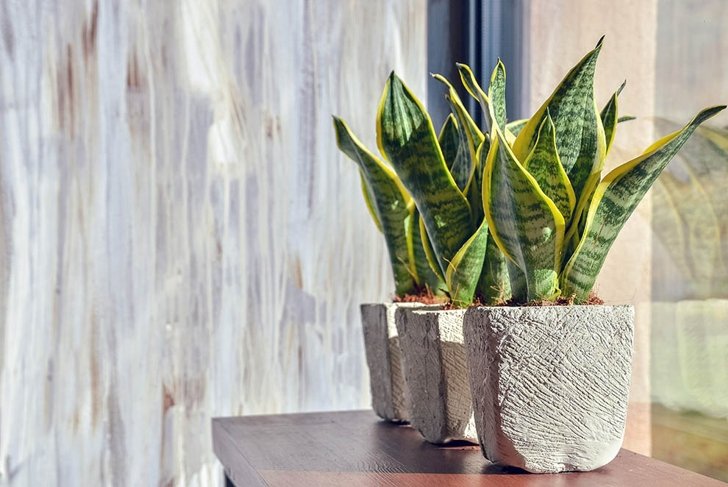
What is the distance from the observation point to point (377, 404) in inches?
41.9

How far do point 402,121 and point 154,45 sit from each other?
674mm

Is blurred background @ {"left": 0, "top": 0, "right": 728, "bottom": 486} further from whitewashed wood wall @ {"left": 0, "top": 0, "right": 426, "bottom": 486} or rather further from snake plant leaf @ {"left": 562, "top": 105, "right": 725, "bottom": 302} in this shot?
snake plant leaf @ {"left": 562, "top": 105, "right": 725, "bottom": 302}

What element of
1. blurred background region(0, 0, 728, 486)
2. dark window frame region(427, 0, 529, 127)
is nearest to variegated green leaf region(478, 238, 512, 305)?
blurred background region(0, 0, 728, 486)

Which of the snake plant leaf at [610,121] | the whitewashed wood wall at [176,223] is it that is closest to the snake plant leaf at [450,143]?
the snake plant leaf at [610,121]

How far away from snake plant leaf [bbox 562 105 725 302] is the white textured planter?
267 mm

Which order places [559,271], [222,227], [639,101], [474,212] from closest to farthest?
[559,271]
[474,212]
[639,101]
[222,227]

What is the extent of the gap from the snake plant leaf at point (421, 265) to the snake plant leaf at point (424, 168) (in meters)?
0.12

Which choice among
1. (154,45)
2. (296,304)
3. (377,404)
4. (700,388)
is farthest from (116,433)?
(700,388)

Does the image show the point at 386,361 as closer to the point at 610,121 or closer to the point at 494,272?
the point at 494,272

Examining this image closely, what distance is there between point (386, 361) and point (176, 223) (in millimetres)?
526

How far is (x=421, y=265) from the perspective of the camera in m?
1.01

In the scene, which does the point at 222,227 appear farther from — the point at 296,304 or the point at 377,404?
the point at 377,404

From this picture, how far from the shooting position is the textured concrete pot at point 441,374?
86cm

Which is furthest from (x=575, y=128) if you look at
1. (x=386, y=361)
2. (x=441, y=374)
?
(x=386, y=361)
